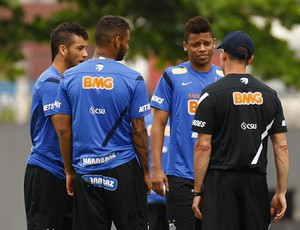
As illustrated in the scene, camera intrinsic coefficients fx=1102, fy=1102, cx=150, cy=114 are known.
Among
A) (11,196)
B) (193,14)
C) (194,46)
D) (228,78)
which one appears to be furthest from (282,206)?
(193,14)

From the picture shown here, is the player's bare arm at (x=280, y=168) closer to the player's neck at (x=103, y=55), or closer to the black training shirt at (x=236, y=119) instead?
the black training shirt at (x=236, y=119)

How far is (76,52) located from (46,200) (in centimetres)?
127

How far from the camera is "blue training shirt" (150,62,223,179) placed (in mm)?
9383

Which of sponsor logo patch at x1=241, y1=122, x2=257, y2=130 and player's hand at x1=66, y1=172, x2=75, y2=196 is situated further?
player's hand at x1=66, y1=172, x2=75, y2=196

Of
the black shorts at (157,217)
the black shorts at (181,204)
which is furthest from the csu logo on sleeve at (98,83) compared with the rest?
the black shorts at (157,217)

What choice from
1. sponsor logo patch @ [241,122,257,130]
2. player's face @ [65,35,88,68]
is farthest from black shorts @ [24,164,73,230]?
sponsor logo patch @ [241,122,257,130]

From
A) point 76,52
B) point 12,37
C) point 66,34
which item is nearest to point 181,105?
point 76,52

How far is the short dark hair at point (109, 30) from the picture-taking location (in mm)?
8484

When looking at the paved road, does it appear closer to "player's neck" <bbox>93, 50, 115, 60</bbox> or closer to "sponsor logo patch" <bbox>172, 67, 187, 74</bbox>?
"sponsor logo patch" <bbox>172, 67, 187, 74</bbox>

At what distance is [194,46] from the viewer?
9.39m

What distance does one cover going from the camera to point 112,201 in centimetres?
841

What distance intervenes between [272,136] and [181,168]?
125cm

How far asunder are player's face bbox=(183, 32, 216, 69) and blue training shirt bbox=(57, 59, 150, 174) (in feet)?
3.54

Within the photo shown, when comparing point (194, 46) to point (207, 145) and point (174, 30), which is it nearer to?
point (207, 145)
